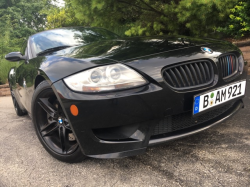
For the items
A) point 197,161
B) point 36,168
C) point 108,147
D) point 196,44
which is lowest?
point 36,168

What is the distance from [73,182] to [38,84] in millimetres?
899

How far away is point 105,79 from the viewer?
1.46 meters

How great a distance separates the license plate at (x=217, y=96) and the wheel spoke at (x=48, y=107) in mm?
1080

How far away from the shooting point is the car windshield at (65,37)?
262cm

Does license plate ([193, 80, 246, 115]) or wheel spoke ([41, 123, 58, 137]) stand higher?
license plate ([193, 80, 246, 115])

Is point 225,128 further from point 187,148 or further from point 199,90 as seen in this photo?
point 199,90

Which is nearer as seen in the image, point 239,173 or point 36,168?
point 239,173

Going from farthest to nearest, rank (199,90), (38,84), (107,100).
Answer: (38,84) < (199,90) < (107,100)

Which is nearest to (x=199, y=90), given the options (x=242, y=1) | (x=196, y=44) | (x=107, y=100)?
(x=196, y=44)

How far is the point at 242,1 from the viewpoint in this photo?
4.53 meters

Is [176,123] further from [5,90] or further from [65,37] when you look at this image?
[5,90]

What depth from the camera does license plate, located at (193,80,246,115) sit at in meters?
1.58

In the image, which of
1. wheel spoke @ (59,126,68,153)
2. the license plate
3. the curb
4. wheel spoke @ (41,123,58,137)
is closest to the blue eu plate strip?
the license plate

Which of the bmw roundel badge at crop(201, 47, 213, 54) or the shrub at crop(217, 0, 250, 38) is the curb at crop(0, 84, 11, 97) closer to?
the shrub at crop(217, 0, 250, 38)
